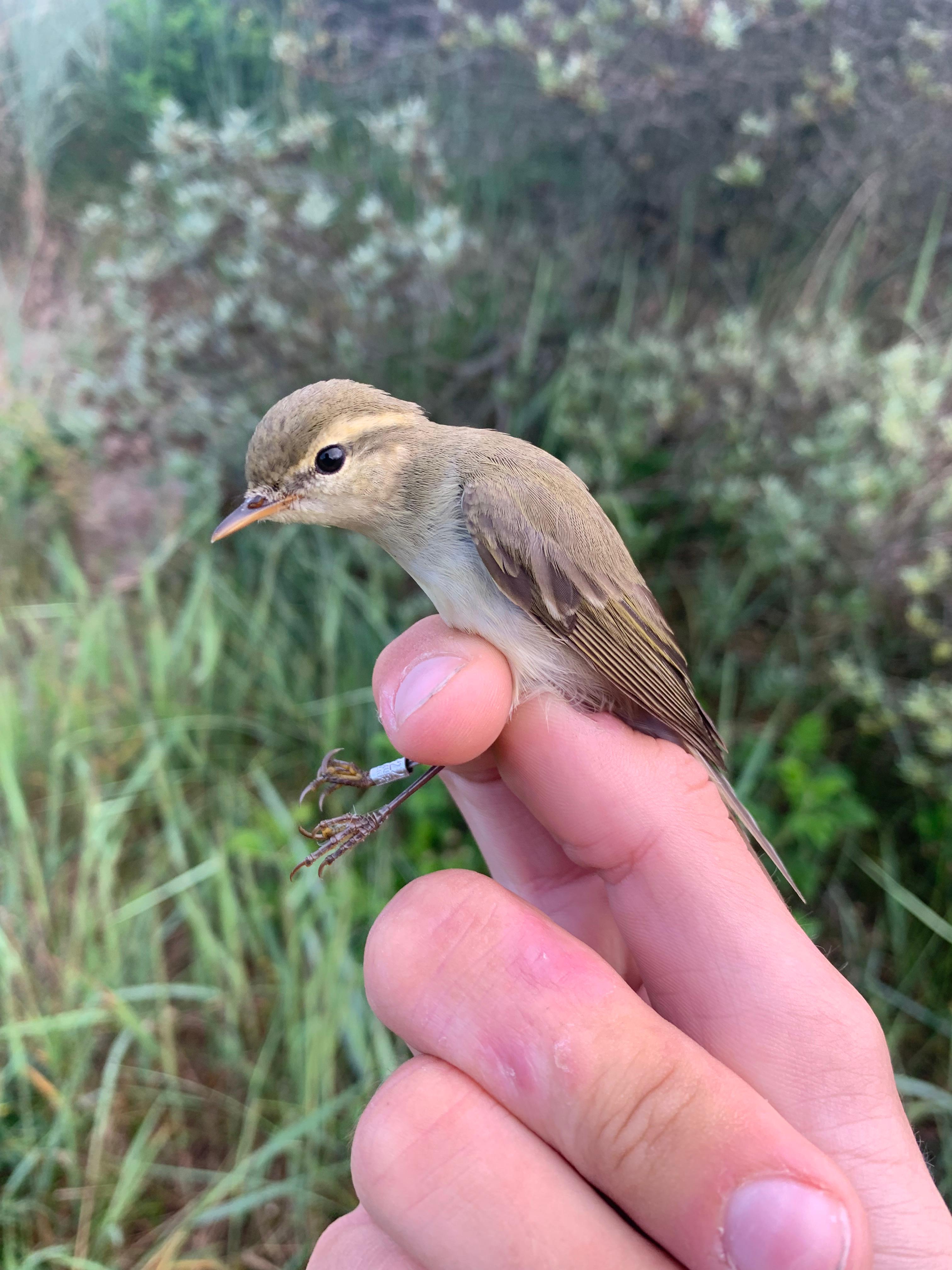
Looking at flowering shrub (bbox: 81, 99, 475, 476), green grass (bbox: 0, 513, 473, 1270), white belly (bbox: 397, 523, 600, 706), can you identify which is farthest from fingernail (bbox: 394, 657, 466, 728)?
flowering shrub (bbox: 81, 99, 475, 476)

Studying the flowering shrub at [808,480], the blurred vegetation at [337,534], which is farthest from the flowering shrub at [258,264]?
the flowering shrub at [808,480]

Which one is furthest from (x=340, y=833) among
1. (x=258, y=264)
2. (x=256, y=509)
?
(x=258, y=264)

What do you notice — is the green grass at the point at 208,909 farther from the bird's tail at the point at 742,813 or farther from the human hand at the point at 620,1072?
the human hand at the point at 620,1072

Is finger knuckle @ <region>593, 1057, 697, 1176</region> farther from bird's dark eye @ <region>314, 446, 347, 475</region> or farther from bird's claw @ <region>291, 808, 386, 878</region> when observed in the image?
bird's dark eye @ <region>314, 446, 347, 475</region>

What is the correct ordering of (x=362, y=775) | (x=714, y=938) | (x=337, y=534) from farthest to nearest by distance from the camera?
1. (x=337, y=534)
2. (x=362, y=775)
3. (x=714, y=938)

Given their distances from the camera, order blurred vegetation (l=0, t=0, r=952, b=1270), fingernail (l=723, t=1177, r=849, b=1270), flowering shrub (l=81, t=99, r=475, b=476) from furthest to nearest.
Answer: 1. flowering shrub (l=81, t=99, r=475, b=476)
2. blurred vegetation (l=0, t=0, r=952, b=1270)
3. fingernail (l=723, t=1177, r=849, b=1270)

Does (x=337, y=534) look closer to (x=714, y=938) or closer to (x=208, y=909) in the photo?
(x=208, y=909)

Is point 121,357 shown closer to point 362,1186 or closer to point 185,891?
point 185,891

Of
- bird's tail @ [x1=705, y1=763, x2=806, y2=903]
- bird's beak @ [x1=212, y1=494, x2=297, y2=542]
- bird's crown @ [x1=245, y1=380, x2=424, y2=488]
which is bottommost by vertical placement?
bird's tail @ [x1=705, y1=763, x2=806, y2=903]

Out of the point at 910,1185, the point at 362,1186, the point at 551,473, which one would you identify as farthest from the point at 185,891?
the point at 910,1185
